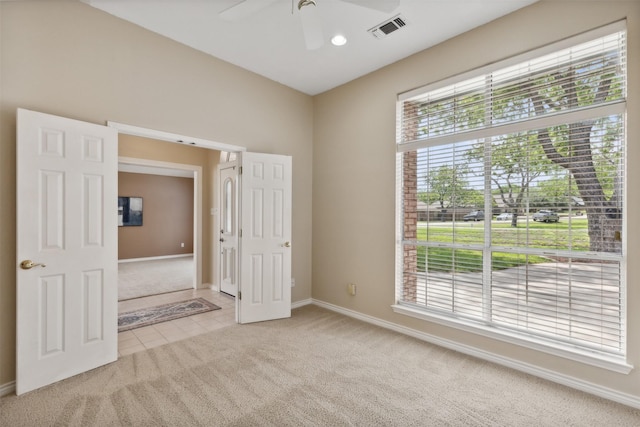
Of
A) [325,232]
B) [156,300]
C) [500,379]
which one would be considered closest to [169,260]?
[156,300]

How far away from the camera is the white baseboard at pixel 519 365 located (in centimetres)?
214

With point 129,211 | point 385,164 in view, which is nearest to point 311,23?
point 385,164

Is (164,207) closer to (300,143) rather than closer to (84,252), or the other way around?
(300,143)

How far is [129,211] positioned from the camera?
328 inches

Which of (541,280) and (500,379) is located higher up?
(541,280)

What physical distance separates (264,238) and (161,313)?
1.80 m

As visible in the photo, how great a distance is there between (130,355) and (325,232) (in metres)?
2.60

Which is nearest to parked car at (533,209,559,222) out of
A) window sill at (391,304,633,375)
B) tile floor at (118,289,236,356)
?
window sill at (391,304,633,375)

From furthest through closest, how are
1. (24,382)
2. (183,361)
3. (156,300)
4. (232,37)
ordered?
(156,300) < (232,37) < (183,361) < (24,382)

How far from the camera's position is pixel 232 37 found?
3.03 meters

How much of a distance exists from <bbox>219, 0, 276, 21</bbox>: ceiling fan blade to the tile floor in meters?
3.08

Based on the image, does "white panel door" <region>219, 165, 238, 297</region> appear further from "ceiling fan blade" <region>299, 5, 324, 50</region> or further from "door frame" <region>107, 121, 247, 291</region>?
"ceiling fan blade" <region>299, 5, 324, 50</region>

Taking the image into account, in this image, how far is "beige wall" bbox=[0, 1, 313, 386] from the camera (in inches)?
87.6

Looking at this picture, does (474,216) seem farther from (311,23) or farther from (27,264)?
(27,264)
